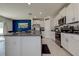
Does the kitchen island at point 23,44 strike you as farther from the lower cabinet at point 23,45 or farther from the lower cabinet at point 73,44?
the lower cabinet at point 73,44

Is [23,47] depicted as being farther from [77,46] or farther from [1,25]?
[77,46]

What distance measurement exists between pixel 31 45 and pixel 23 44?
226 mm

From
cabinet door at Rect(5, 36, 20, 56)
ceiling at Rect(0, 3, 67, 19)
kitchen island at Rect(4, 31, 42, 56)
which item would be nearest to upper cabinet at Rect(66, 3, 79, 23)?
ceiling at Rect(0, 3, 67, 19)

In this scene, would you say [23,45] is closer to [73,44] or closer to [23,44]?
[23,44]

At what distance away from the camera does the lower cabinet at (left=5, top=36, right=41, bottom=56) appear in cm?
353

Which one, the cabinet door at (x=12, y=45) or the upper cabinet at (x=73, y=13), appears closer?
the cabinet door at (x=12, y=45)

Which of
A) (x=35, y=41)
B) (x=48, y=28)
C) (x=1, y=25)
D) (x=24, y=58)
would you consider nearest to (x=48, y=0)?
(x=24, y=58)

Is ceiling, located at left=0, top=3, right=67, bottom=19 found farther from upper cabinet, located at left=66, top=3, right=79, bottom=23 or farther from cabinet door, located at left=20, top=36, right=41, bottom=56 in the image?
cabinet door, located at left=20, top=36, right=41, bottom=56

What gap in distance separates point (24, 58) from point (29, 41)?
271cm

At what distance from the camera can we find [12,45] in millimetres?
3541

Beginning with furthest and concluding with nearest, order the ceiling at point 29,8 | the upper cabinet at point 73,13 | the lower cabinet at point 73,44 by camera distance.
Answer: the ceiling at point 29,8
the upper cabinet at point 73,13
the lower cabinet at point 73,44

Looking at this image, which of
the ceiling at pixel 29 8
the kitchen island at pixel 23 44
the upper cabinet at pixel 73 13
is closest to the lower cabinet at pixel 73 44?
the upper cabinet at pixel 73 13

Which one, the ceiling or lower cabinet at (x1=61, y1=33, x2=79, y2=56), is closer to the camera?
lower cabinet at (x1=61, y1=33, x2=79, y2=56)

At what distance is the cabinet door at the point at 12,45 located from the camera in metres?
3.53
